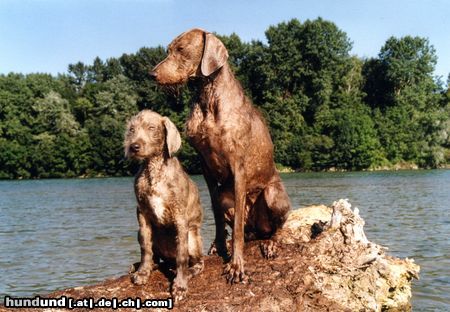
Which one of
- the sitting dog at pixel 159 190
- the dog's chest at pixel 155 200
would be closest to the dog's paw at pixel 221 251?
the sitting dog at pixel 159 190

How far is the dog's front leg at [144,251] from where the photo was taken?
616 cm

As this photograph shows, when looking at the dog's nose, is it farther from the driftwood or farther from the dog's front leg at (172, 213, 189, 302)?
the driftwood

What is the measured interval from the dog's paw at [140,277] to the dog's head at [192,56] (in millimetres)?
2177

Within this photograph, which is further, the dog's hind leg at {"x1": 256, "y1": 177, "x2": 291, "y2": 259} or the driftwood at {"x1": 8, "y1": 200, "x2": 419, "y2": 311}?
the dog's hind leg at {"x1": 256, "y1": 177, "x2": 291, "y2": 259}

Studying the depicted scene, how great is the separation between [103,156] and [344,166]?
34.2m

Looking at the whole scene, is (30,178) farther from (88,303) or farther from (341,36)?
(88,303)

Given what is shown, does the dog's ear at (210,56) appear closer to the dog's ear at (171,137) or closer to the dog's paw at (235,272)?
the dog's ear at (171,137)

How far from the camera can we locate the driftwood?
19.8 ft

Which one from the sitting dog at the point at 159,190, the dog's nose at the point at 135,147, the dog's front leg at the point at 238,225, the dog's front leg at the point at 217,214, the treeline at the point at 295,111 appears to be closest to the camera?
the dog's nose at the point at 135,147

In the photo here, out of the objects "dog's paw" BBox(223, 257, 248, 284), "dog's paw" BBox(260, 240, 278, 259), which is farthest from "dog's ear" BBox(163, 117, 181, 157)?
"dog's paw" BBox(260, 240, 278, 259)

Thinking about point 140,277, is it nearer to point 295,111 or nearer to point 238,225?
point 238,225

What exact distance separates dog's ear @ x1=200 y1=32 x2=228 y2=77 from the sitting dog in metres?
0.76

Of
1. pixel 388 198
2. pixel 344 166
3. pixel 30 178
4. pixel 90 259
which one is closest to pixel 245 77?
pixel 344 166

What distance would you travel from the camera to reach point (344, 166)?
7806 centimetres
